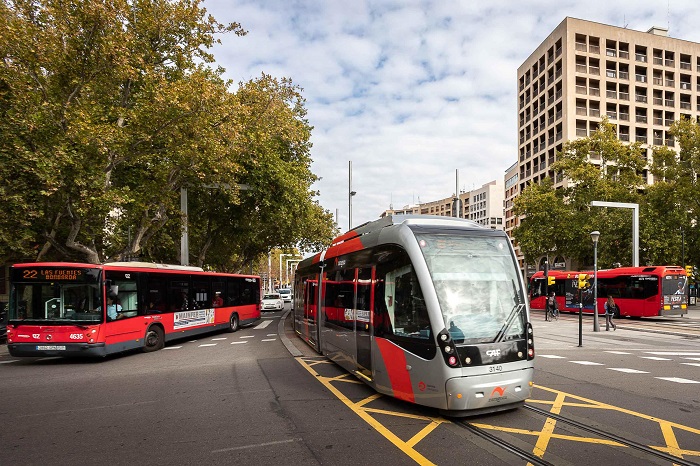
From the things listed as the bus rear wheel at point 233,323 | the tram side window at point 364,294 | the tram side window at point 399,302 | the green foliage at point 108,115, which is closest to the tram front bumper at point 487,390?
the tram side window at point 399,302

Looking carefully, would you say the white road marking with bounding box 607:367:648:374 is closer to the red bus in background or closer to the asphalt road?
the asphalt road

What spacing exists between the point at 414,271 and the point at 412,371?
137 cm

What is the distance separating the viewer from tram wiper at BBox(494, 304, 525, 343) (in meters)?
5.95

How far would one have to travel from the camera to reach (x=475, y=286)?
6176 millimetres

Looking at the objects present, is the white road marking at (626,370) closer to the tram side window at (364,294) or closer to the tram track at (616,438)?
the tram track at (616,438)

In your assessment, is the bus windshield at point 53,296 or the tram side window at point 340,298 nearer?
the tram side window at point 340,298

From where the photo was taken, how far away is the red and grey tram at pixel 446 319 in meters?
5.73

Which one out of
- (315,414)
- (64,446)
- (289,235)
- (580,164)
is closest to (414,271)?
(315,414)

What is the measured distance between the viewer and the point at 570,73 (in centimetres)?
4744

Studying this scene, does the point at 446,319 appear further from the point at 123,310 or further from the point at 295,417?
the point at 123,310

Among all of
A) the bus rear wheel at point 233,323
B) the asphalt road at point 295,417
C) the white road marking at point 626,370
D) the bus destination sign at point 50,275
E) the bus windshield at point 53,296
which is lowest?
the bus rear wheel at point 233,323

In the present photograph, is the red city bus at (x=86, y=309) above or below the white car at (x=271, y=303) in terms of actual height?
above

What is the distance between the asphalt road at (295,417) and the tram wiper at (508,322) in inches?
43.1

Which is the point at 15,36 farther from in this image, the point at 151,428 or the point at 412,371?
the point at 412,371
